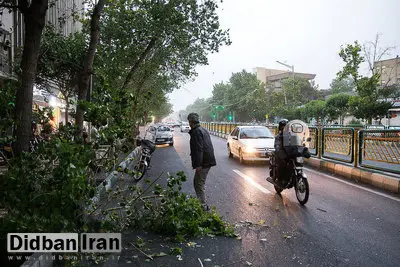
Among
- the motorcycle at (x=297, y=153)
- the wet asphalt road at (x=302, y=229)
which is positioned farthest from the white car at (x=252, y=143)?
the motorcycle at (x=297, y=153)

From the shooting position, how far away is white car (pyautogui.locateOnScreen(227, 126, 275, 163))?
13.1m

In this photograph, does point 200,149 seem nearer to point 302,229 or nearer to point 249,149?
point 302,229

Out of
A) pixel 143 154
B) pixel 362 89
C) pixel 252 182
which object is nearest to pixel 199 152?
pixel 252 182

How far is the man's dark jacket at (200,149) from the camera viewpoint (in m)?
6.21

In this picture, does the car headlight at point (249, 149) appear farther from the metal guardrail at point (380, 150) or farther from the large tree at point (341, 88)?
the large tree at point (341, 88)

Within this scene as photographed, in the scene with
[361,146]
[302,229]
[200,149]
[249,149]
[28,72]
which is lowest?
[302,229]

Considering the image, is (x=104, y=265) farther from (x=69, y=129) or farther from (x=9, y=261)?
(x=69, y=129)

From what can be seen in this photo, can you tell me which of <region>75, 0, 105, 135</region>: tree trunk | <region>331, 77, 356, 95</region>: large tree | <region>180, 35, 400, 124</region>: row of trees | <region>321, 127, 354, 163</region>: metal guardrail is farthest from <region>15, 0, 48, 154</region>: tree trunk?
<region>331, 77, 356, 95</region>: large tree

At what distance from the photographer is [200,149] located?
6.22m

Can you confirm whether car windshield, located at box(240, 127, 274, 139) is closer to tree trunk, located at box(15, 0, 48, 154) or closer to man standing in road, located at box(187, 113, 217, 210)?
man standing in road, located at box(187, 113, 217, 210)

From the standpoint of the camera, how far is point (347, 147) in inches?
448

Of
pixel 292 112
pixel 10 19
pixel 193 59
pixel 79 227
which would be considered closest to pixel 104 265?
pixel 79 227

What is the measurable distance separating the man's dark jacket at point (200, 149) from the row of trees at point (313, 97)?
87.0 feet

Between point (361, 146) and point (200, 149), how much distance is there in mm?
6403
